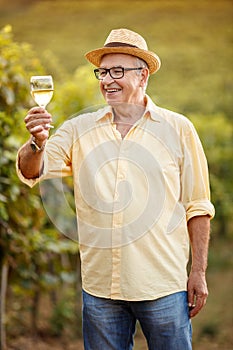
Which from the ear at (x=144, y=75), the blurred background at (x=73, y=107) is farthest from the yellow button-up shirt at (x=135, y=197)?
the blurred background at (x=73, y=107)

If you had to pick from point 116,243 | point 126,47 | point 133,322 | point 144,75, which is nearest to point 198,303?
point 133,322

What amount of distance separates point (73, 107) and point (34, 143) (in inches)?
99.3

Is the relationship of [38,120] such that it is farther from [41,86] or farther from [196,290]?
[196,290]

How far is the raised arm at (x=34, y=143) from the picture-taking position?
2.40 metres

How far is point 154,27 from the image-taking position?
826 centimetres

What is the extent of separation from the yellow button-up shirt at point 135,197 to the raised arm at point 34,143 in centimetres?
5

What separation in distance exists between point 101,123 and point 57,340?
9.36 ft

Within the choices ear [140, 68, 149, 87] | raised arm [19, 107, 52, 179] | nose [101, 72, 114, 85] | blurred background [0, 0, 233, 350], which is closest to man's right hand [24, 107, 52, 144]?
raised arm [19, 107, 52, 179]

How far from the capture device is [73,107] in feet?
16.3

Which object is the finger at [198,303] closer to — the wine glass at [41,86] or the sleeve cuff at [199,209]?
the sleeve cuff at [199,209]

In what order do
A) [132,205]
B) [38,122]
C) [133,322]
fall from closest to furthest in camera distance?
[38,122], [132,205], [133,322]

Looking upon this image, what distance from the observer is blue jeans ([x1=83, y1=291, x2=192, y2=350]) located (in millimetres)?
2588

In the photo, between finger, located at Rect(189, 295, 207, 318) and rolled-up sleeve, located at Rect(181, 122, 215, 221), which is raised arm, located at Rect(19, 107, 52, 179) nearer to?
rolled-up sleeve, located at Rect(181, 122, 215, 221)

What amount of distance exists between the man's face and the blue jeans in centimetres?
76
